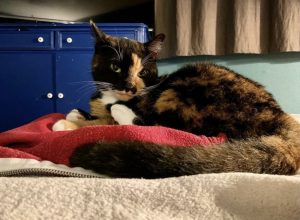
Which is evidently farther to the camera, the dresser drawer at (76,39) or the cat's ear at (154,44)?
the dresser drawer at (76,39)

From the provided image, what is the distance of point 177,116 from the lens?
98 cm

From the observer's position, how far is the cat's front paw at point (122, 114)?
1.09 meters

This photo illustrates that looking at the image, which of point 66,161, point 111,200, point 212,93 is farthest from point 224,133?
point 111,200

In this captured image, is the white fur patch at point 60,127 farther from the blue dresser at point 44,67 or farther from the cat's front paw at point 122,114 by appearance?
the blue dresser at point 44,67

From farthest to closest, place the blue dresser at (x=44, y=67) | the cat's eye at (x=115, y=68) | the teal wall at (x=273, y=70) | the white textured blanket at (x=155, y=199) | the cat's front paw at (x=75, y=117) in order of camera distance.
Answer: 1. the teal wall at (x=273, y=70)
2. the blue dresser at (x=44, y=67)
3. the cat's front paw at (x=75, y=117)
4. the cat's eye at (x=115, y=68)
5. the white textured blanket at (x=155, y=199)

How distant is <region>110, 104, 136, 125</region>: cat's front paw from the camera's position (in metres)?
1.09

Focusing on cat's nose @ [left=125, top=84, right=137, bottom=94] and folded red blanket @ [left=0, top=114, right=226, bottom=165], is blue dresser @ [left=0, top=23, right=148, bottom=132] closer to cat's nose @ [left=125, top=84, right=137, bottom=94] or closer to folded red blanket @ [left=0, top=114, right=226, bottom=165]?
cat's nose @ [left=125, top=84, right=137, bottom=94]

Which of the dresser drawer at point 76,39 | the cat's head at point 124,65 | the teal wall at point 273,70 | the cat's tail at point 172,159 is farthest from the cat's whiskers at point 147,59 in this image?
the teal wall at point 273,70

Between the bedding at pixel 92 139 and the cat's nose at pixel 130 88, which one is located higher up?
the cat's nose at pixel 130 88

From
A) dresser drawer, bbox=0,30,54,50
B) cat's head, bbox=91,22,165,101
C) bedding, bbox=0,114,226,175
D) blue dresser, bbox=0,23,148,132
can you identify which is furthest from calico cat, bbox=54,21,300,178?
dresser drawer, bbox=0,30,54,50

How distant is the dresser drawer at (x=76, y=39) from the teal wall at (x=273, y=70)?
2.04ft

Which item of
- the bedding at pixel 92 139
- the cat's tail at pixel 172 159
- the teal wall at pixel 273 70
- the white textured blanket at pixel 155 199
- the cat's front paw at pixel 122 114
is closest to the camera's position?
the white textured blanket at pixel 155 199

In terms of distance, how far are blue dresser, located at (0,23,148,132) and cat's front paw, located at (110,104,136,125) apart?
1.02 meters

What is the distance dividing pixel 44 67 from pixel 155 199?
6.36 ft
